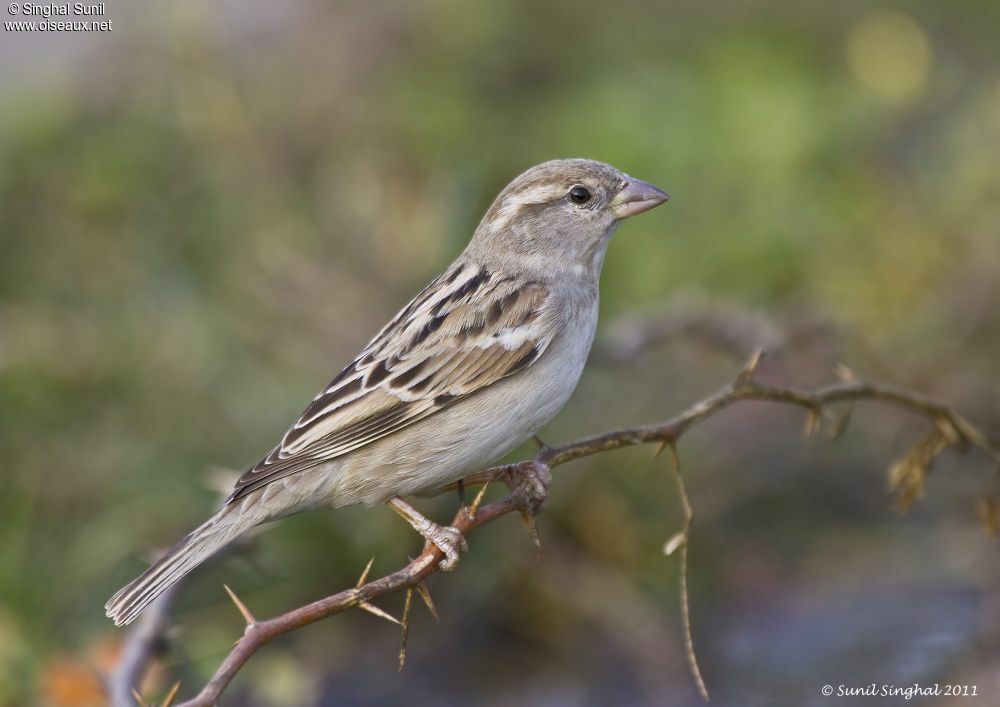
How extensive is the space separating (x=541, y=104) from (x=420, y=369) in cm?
564

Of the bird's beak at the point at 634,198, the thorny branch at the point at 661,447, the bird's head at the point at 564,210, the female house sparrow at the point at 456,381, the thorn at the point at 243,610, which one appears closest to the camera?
the thorny branch at the point at 661,447

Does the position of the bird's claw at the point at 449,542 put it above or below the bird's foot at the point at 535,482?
below

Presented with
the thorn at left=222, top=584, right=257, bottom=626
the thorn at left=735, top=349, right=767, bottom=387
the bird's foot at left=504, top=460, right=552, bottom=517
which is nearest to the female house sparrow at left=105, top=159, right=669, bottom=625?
the bird's foot at left=504, top=460, right=552, bottom=517

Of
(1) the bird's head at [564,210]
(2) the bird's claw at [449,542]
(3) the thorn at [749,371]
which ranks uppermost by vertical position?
(1) the bird's head at [564,210]

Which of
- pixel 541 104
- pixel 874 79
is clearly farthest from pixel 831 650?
pixel 541 104

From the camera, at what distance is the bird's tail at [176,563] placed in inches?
144

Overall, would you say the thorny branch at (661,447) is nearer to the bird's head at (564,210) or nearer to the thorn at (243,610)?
the thorn at (243,610)

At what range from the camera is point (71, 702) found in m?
4.41

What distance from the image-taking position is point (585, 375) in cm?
616

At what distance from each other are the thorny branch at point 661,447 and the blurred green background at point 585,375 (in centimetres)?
73

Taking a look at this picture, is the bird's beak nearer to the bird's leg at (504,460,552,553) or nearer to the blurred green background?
the blurred green background

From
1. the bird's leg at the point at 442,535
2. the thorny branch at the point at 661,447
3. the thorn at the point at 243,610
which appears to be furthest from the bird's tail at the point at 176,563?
the thorn at the point at 243,610

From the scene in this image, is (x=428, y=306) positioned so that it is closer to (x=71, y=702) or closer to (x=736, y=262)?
(x=71, y=702)

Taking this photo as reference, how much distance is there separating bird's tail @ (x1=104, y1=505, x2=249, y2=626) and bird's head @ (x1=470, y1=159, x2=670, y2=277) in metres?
1.38
